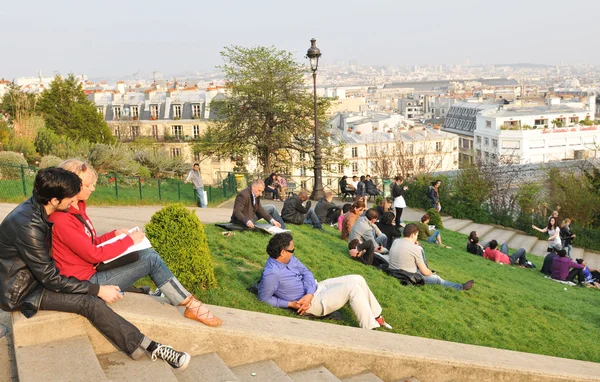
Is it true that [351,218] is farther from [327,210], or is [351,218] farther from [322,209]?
[327,210]

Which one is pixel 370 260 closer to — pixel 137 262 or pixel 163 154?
pixel 137 262

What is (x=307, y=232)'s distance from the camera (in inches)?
488

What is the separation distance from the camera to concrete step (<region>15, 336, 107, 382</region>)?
416 cm

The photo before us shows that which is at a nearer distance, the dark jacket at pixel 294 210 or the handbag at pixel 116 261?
the handbag at pixel 116 261

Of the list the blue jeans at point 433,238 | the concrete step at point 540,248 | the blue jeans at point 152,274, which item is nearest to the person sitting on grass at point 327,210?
the blue jeans at point 433,238

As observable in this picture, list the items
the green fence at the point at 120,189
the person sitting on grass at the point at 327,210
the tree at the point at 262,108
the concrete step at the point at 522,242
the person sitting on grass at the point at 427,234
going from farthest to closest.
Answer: the tree at the point at 262,108 < the concrete step at the point at 522,242 < the person sitting on grass at the point at 427,234 < the green fence at the point at 120,189 < the person sitting on grass at the point at 327,210

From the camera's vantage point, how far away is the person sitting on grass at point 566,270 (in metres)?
14.4

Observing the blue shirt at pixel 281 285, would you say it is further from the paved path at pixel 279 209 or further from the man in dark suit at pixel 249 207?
the paved path at pixel 279 209

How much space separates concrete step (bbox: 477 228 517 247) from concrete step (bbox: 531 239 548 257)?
91cm

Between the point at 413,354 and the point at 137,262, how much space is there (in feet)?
8.86

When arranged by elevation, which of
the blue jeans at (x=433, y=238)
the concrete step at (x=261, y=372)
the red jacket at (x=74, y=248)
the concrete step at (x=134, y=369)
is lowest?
the blue jeans at (x=433, y=238)

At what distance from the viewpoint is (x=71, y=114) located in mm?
32938

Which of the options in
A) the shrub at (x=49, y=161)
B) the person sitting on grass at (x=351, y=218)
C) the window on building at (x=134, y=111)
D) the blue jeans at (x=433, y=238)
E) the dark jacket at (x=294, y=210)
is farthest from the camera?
the window on building at (x=134, y=111)

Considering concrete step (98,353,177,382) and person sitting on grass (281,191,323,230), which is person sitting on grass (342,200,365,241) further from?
concrete step (98,353,177,382)
